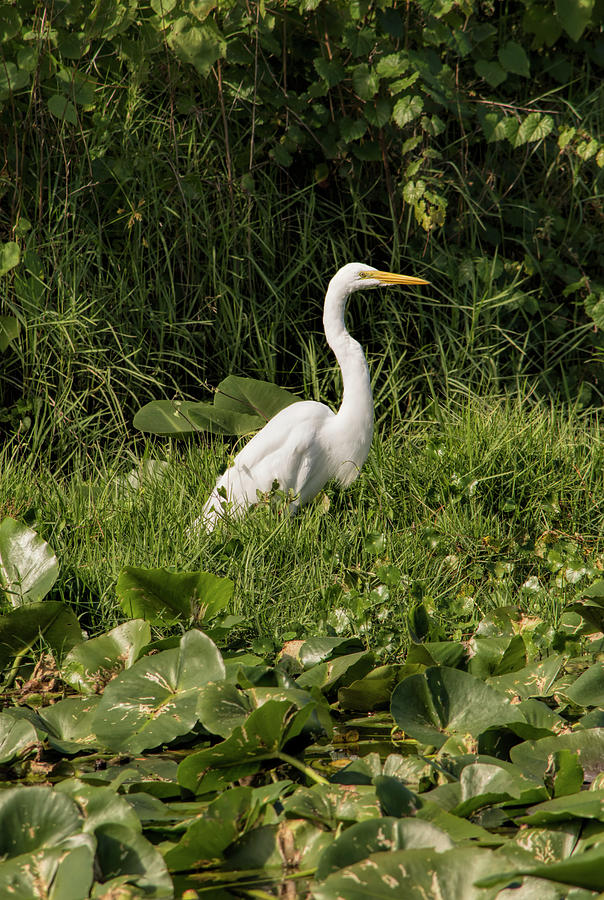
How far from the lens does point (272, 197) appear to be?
14.9 ft

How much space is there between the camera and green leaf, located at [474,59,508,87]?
14.5ft

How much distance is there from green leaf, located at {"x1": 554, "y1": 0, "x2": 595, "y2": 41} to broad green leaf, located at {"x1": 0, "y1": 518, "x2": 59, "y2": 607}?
3.11 m

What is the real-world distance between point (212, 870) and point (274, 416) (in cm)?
246

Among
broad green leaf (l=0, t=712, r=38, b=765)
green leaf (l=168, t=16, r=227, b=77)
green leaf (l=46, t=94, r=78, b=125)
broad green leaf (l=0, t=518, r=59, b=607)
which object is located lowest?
broad green leaf (l=0, t=518, r=59, b=607)

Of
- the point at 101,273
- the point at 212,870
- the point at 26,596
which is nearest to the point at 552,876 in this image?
the point at 212,870

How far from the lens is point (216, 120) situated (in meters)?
4.37

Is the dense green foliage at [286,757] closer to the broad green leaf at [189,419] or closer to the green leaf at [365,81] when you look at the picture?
the broad green leaf at [189,419]

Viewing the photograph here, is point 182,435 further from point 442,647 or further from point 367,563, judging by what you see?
point 442,647

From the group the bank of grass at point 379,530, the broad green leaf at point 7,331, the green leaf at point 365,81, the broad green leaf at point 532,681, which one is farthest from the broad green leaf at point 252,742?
the green leaf at point 365,81

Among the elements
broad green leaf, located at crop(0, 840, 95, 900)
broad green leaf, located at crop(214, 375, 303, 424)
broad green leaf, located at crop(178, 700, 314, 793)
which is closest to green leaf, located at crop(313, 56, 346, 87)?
broad green leaf, located at crop(214, 375, 303, 424)

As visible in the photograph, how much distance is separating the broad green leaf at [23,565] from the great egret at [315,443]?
921 mm

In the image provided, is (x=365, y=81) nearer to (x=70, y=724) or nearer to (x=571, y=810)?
(x=70, y=724)

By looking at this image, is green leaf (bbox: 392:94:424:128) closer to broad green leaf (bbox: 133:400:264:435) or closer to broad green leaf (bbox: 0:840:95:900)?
broad green leaf (bbox: 133:400:264:435)

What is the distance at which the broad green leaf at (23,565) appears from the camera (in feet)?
8.39
